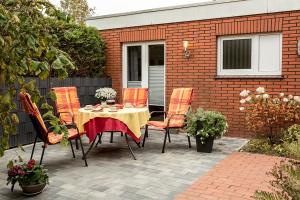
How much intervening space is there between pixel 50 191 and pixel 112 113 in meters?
1.81

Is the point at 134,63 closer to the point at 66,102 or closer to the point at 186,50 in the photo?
the point at 186,50

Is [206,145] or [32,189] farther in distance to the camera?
[206,145]

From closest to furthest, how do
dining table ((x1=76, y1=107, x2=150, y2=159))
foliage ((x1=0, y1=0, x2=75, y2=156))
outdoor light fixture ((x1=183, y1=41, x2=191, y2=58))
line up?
foliage ((x1=0, y1=0, x2=75, y2=156))
dining table ((x1=76, y1=107, x2=150, y2=159))
outdoor light fixture ((x1=183, y1=41, x2=191, y2=58))

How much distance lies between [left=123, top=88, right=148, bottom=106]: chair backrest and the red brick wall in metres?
1.04

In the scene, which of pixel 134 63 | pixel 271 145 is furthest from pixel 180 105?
pixel 134 63

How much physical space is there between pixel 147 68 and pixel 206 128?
3376 millimetres

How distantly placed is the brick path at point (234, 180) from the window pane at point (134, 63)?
4.17 metres

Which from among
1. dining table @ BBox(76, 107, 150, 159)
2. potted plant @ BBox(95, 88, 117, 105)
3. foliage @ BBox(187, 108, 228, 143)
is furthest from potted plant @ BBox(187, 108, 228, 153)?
potted plant @ BBox(95, 88, 117, 105)

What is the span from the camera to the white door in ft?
28.5

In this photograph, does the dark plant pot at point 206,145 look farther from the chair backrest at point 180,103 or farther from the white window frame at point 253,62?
the white window frame at point 253,62

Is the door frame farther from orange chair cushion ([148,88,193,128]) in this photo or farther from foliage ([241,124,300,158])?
foliage ([241,124,300,158])

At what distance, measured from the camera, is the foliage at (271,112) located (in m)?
6.27

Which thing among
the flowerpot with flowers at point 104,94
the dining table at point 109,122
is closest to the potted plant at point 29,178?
the dining table at point 109,122

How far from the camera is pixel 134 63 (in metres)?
9.13
